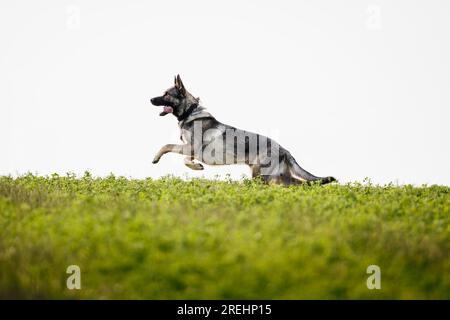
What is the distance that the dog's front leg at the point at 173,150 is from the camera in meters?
14.4

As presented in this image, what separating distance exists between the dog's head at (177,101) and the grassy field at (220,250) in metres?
5.52

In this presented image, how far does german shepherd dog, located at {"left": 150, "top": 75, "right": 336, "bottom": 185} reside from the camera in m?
14.2

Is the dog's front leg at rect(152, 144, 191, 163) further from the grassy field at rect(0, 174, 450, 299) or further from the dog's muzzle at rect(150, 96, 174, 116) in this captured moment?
the grassy field at rect(0, 174, 450, 299)

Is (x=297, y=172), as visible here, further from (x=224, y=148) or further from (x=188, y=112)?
(x=188, y=112)

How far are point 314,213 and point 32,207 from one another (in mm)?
5484

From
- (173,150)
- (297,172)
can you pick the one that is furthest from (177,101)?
(297,172)

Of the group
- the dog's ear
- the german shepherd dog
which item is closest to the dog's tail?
the german shepherd dog

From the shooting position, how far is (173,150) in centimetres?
1449

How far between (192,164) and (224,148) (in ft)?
3.71

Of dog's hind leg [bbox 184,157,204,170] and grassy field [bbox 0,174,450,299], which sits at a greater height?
dog's hind leg [bbox 184,157,204,170]

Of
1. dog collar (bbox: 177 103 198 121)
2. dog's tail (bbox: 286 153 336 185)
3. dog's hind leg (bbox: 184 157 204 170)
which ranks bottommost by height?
dog's tail (bbox: 286 153 336 185)

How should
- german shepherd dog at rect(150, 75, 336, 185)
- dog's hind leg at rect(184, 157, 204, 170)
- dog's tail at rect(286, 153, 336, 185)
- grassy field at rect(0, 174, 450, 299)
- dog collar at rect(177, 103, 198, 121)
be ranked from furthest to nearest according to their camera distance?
dog collar at rect(177, 103, 198, 121) → dog's hind leg at rect(184, 157, 204, 170) → dog's tail at rect(286, 153, 336, 185) → german shepherd dog at rect(150, 75, 336, 185) → grassy field at rect(0, 174, 450, 299)

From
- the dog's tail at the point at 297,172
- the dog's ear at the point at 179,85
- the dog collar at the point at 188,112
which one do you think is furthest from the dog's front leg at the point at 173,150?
the dog's tail at the point at 297,172
